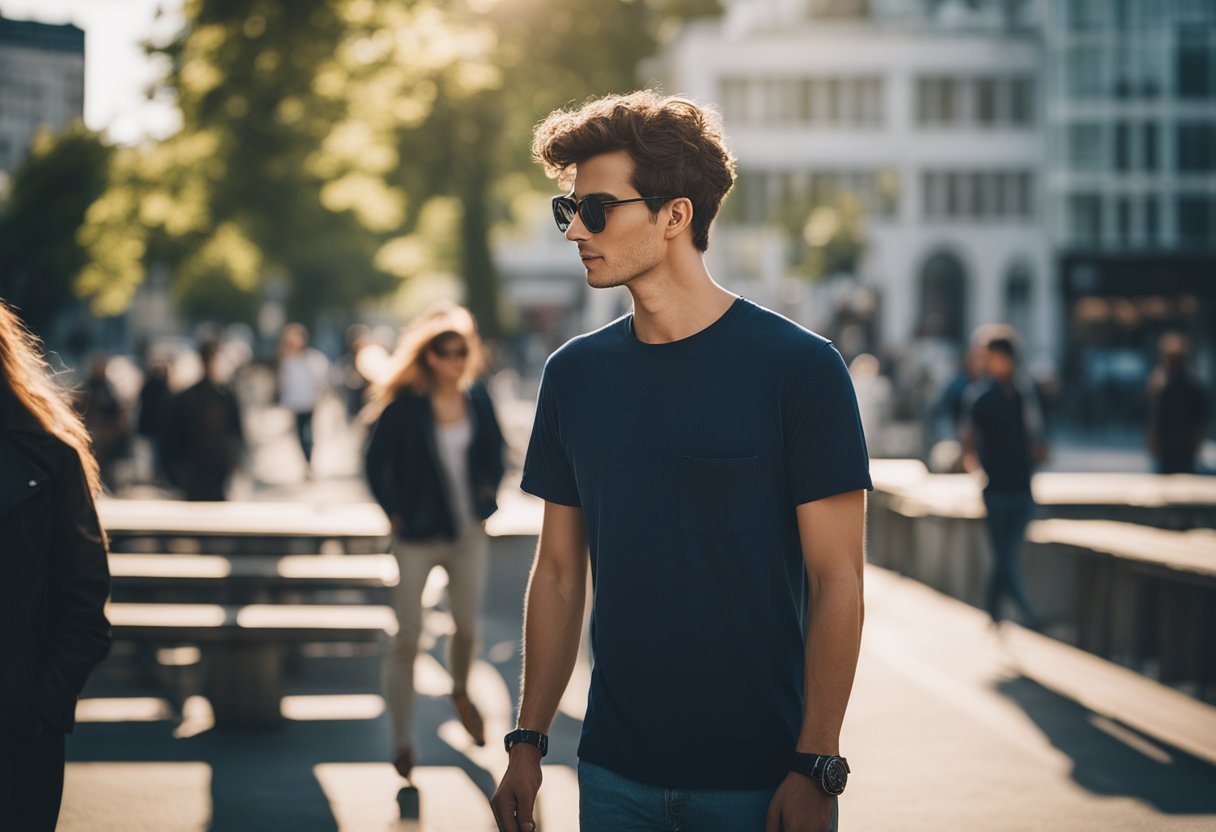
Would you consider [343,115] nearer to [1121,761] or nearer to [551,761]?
[551,761]

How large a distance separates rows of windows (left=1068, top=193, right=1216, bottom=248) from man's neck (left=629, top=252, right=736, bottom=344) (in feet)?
206

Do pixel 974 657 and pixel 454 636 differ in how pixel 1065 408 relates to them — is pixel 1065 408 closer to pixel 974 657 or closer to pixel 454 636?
pixel 974 657

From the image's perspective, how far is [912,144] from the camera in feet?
217

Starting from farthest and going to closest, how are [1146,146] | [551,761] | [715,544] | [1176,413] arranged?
[1146,146], [1176,413], [551,761], [715,544]

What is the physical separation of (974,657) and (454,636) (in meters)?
4.08

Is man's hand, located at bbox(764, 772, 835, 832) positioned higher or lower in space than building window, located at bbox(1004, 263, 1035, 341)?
lower

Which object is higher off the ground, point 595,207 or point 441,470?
point 595,207

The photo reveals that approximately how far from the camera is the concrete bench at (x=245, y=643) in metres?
8.80

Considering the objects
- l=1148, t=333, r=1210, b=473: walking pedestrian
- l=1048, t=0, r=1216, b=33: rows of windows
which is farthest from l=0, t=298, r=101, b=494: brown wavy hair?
l=1048, t=0, r=1216, b=33: rows of windows

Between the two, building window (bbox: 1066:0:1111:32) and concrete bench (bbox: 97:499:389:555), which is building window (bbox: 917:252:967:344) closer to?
building window (bbox: 1066:0:1111:32)

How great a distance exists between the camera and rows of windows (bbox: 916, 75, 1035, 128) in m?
66.4

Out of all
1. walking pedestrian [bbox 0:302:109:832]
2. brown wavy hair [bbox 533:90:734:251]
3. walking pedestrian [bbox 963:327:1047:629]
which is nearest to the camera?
brown wavy hair [bbox 533:90:734:251]

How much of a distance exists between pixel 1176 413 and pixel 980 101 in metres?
52.9

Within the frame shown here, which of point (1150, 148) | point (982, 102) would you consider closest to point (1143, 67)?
point (1150, 148)
